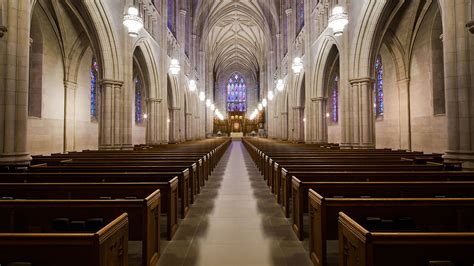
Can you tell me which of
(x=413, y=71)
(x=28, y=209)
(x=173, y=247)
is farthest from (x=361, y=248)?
(x=413, y=71)

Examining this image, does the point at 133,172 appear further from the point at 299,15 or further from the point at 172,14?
the point at 172,14

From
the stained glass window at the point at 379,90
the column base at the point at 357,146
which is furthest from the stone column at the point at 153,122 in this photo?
the stained glass window at the point at 379,90

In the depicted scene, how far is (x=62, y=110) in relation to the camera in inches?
687

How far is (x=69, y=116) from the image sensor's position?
17859mm

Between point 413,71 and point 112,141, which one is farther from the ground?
point 413,71

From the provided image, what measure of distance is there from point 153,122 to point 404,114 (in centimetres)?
1428

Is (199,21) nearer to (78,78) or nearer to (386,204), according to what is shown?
(78,78)

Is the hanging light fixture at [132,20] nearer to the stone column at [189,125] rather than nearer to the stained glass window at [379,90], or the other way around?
the stained glass window at [379,90]

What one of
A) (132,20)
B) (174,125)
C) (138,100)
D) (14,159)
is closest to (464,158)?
(14,159)

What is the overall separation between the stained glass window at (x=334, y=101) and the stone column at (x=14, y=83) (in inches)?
841

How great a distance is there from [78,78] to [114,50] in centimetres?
655

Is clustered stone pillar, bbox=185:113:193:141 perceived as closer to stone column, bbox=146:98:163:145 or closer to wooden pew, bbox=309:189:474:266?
stone column, bbox=146:98:163:145

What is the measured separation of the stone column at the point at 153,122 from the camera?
20156mm

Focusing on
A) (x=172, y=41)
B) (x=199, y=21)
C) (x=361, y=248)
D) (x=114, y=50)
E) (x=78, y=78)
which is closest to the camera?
(x=361, y=248)
